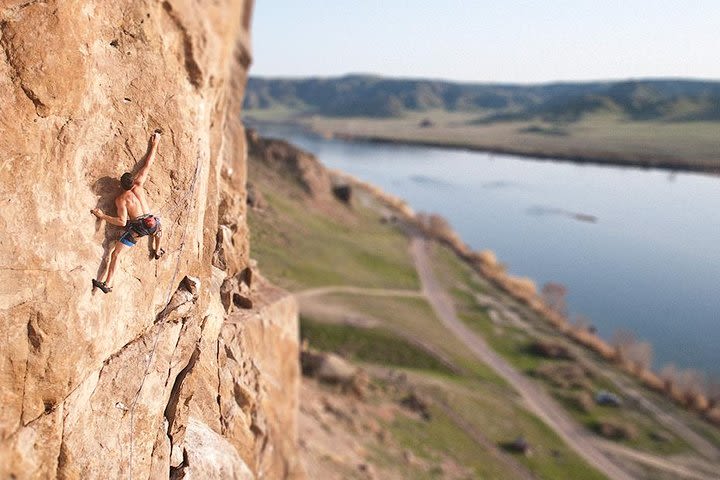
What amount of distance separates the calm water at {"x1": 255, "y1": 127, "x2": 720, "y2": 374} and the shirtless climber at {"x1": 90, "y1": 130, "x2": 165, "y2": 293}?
47099mm

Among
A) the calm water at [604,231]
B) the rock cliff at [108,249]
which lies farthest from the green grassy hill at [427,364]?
the calm water at [604,231]

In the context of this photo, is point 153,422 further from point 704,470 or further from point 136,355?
point 704,470

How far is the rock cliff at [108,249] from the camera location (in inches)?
255

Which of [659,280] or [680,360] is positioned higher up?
[659,280]

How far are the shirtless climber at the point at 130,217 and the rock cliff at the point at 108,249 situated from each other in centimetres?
15

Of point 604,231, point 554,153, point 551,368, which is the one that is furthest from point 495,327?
point 554,153

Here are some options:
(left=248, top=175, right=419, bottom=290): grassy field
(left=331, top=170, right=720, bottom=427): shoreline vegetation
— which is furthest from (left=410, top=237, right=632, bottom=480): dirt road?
(left=331, top=170, right=720, bottom=427): shoreline vegetation

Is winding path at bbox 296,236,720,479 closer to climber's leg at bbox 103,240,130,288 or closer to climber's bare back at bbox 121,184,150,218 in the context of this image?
climber's bare back at bbox 121,184,150,218

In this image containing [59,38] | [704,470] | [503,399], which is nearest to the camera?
[59,38]

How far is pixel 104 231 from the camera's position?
7.37m

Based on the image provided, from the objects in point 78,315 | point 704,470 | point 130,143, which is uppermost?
point 130,143

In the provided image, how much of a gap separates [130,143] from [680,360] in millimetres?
48080

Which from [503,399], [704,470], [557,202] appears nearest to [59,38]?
[503,399]

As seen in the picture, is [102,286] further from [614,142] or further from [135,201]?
[614,142]
